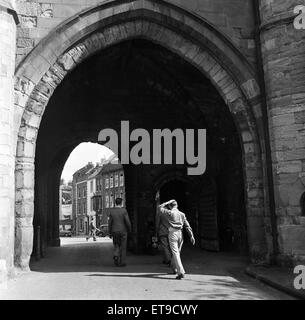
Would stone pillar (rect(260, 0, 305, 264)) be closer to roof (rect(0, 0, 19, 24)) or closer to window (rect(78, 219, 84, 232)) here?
roof (rect(0, 0, 19, 24))

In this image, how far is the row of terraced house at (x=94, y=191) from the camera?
49312 millimetres

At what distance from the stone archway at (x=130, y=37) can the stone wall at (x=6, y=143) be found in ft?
1.30

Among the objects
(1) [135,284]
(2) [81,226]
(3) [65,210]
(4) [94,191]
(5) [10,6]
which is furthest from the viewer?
(3) [65,210]

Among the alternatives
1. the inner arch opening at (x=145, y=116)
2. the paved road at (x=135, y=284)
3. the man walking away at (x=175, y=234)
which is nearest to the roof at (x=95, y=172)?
the inner arch opening at (x=145, y=116)

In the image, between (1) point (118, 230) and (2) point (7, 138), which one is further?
(1) point (118, 230)

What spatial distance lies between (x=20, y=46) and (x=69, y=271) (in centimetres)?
424

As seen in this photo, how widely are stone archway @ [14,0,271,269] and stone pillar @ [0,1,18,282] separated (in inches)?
15.0

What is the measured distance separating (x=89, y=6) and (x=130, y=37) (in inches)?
40.5

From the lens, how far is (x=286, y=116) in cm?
809

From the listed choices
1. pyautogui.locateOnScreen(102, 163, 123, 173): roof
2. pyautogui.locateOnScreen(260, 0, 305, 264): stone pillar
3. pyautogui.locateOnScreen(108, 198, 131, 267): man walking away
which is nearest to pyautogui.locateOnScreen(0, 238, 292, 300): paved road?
pyautogui.locateOnScreen(108, 198, 131, 267): man walking away

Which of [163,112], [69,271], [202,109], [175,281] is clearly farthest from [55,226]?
[175,281]

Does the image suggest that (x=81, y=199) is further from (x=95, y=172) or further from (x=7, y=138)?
(x=7, y=138)

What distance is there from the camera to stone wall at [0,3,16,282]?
23.0 feet

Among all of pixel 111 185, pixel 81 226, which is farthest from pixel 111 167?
pixel 81 226
